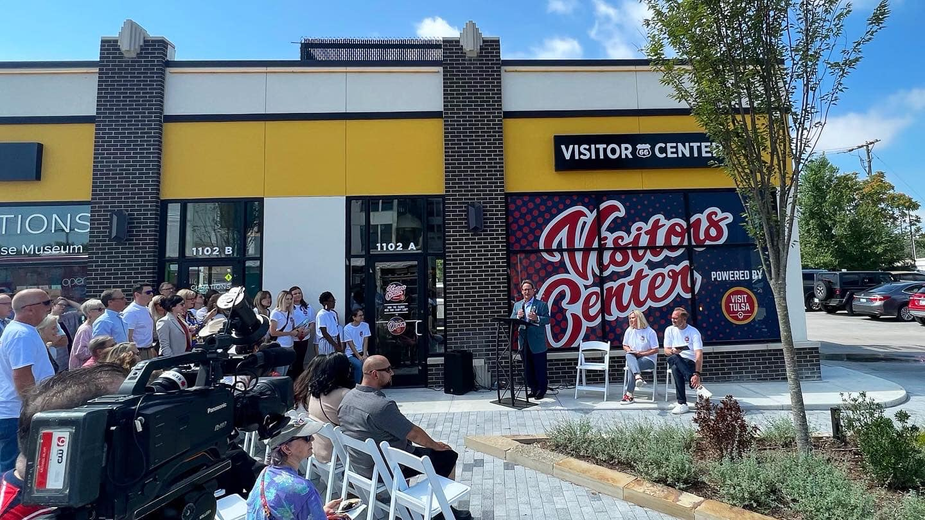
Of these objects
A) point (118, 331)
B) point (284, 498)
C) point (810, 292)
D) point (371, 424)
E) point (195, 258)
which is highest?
point (195, 258)

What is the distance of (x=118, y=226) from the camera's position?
8211 mm

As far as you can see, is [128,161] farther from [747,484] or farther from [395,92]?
[747,484]

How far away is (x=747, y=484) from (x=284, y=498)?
341 cm

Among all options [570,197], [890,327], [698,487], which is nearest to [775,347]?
[570,197]

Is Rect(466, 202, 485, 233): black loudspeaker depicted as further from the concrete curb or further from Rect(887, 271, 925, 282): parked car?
Rect(887, 271, 925, 282): parked car

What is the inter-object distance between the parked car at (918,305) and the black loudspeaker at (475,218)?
60.8 ft

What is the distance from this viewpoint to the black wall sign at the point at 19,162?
27.4ft

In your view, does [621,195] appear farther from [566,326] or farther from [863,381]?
[863,381]

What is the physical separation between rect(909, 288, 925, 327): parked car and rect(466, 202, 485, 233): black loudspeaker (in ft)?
60.8

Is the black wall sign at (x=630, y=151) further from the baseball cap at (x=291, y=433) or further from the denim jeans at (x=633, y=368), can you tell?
the baseball cap at (x=291, y=433)

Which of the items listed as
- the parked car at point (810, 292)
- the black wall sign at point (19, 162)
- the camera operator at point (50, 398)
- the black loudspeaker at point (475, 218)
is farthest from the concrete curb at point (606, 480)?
the parked car at point (810, 292)

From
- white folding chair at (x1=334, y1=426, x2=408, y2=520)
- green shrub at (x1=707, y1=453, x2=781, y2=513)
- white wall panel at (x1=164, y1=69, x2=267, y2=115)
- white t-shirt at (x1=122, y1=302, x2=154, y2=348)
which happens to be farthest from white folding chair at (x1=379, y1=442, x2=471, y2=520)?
white wall panel at (x1=164, y1=69, x2=267, y2=115)

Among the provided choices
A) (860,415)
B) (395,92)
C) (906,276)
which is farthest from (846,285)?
(395,92)

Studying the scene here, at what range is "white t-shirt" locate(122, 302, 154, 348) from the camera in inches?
229
